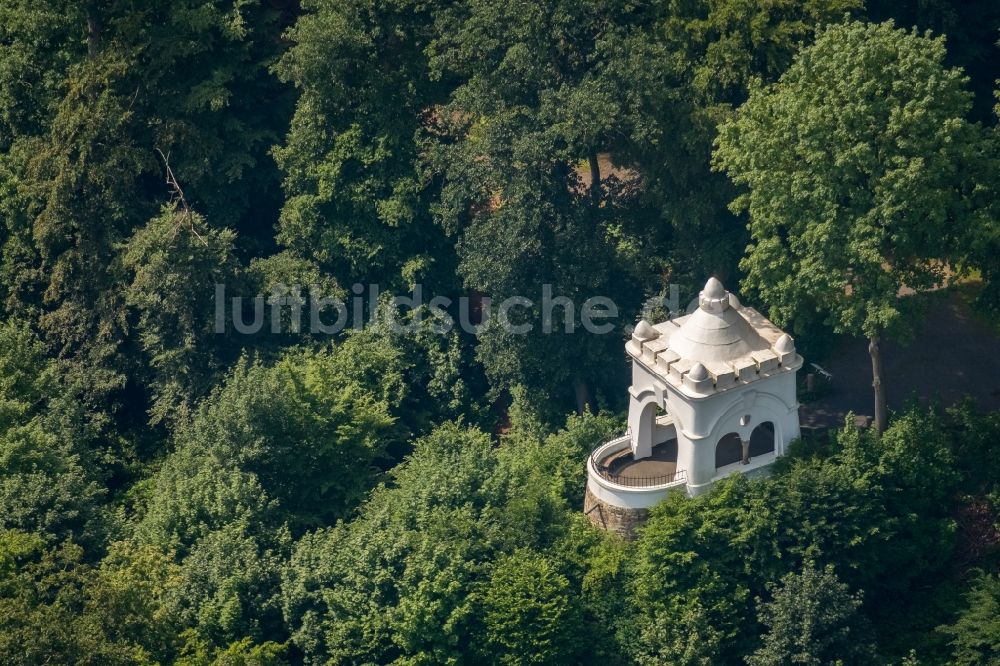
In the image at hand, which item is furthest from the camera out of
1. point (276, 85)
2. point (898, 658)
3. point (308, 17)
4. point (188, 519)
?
point (276, 85)

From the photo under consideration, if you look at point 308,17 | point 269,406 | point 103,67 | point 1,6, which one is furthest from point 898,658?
point 1,6

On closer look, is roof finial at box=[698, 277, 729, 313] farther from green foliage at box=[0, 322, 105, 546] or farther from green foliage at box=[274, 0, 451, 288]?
green foliage at box=[0, 322, 105, 546]

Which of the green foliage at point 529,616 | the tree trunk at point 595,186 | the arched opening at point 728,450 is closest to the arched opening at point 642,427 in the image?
the arched opening at point 728,450

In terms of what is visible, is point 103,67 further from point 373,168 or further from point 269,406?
point 269,406

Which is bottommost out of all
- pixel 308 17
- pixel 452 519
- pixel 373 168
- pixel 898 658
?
pixel 898 658

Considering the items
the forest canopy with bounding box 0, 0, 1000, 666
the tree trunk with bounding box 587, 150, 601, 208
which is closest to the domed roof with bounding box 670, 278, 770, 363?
the forest canopy with bounding box 0, 0, 1000, 666

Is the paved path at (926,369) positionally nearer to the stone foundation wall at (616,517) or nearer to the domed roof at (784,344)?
the domed roof at (784,344)

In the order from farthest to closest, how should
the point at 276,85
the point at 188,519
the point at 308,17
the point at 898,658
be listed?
the point at 276,85, the point at 308,17, the point at 188,519, the point at 898,658
